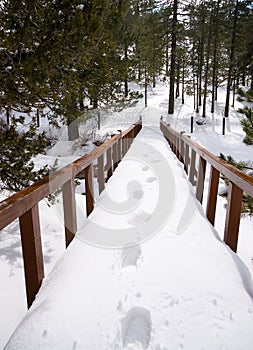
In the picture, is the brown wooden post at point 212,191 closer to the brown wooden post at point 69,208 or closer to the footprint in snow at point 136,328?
the brown wooden post at point 69,208

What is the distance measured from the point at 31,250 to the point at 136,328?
95cm

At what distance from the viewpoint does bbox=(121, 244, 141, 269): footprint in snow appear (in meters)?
2.44

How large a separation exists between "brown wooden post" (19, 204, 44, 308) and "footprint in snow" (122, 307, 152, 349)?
2.62ft

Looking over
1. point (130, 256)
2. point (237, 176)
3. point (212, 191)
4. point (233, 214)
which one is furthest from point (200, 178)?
point (130, 256)

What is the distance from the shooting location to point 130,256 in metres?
2.61

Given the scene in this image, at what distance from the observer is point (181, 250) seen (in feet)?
8.87

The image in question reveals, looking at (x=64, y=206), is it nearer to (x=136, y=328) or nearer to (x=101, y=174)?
(x=136, y=328)

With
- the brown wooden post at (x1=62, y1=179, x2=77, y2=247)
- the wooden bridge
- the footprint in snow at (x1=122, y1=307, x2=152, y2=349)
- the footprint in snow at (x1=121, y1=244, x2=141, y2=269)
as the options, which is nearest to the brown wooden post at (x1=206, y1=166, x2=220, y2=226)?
the wooden bridge

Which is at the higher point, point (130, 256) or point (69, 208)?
point (69, 208)

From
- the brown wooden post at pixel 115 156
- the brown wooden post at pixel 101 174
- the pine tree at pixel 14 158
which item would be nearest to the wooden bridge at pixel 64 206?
the brown wooden post at pixel 101 174

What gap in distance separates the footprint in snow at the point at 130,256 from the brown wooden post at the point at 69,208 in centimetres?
73

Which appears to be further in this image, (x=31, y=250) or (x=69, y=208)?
(x=69, y=208)

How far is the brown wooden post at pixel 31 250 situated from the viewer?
194 cm

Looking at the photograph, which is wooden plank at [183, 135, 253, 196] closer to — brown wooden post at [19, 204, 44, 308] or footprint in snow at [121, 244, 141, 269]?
footprint in snow at [121, 244, 141, 269]
